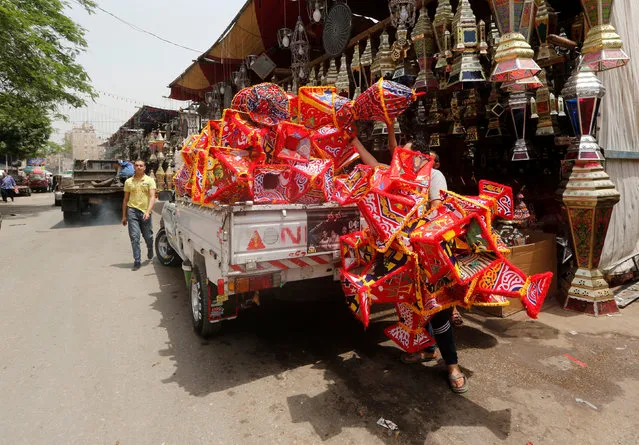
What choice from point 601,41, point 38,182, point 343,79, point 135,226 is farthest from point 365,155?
point 38,182

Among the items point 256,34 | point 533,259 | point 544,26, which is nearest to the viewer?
point 544,26

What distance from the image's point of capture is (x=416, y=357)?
3.11 metres

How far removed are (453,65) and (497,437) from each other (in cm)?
392

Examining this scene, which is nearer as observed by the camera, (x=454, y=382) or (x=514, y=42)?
(x=454, y=382)

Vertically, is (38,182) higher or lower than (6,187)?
higher

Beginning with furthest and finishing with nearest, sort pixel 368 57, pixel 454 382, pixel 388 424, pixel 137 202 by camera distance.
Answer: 1. pixel 137 202
2. pixel 368 57
3. pixel 454 382
4. pixel 388 424

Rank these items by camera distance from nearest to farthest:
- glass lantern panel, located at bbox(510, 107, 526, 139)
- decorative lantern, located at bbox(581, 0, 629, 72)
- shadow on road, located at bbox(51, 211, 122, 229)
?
decorative lantern, located at bbox(581, 0, 629, 72), glass lantern panel, located at bbox(510, 107, 526, 139), shadow on road, located at bbox(51, 211, 122, 229)

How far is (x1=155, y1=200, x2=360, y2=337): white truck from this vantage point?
9.11 ft

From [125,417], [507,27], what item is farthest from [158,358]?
[507,27]

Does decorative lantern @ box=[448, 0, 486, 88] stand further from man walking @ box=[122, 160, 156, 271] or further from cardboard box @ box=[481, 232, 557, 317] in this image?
man walking @ box=[122, 160, 156, 271]

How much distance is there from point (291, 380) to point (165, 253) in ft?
14.9

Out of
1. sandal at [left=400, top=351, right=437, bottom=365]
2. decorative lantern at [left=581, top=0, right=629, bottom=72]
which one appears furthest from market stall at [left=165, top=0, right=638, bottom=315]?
sandal at [left=400, top=351, right=437, bottom=365]

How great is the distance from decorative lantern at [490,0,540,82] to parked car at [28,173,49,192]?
39761 mm

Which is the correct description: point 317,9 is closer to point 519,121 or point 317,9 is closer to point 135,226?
point 519,121
